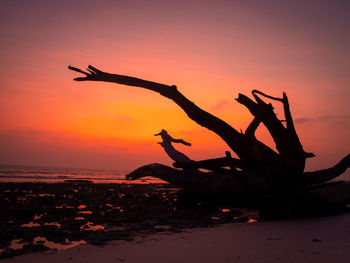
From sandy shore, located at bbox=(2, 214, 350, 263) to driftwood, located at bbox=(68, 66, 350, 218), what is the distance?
3.57 feet

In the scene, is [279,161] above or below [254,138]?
below

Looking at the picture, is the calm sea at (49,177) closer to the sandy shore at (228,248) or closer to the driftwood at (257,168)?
the driftwood at (257,168)

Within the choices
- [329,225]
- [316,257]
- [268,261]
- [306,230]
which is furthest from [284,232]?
[268,261]

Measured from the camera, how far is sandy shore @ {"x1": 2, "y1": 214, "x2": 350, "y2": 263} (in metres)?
2.86

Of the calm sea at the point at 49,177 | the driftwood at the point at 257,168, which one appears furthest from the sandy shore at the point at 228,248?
the calm sea at the point at 49,177

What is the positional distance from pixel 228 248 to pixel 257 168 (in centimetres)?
231

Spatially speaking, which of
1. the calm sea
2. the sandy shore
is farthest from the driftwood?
the calm sea

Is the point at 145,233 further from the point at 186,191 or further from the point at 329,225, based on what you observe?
the point at 329,225

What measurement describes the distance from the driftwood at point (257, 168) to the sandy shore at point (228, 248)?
109 centimetres

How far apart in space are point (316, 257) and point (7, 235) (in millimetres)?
4078

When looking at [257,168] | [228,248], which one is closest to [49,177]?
[257,168]

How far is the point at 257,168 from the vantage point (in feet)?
17.1

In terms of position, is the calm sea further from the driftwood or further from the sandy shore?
the sandy shore

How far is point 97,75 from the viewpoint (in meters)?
6.16
